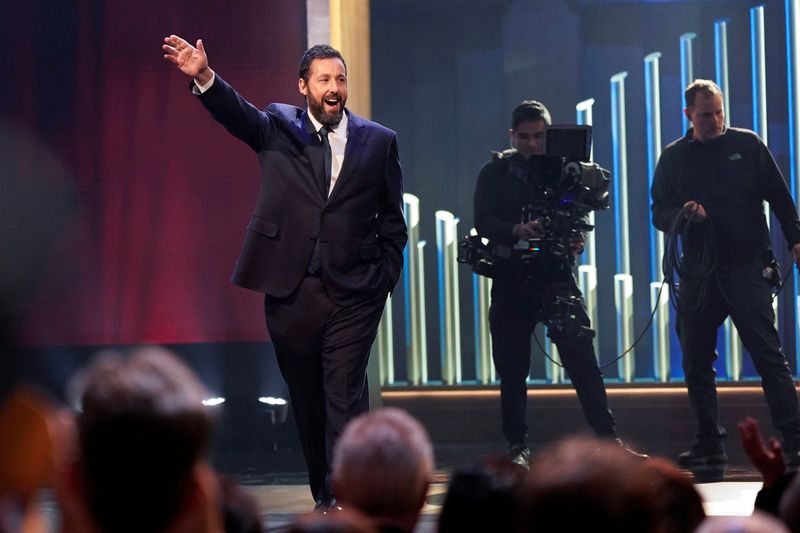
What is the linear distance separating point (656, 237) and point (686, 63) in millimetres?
927

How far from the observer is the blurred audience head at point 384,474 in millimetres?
1610

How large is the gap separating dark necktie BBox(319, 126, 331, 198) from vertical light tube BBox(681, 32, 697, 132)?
10.4 ft

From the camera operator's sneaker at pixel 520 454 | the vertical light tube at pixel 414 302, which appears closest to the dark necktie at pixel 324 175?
the camera operator's sneaker at pixel 520 454

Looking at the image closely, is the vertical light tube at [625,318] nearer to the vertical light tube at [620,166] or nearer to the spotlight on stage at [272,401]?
the vertical light tube at [620,166]

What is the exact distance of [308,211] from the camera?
3.80m

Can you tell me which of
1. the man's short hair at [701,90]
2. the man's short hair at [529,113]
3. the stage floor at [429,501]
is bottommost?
the stage floor at [429,501]

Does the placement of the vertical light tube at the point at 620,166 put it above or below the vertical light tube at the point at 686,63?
below

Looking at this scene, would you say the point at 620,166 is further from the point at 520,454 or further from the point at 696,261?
the point at 520,454

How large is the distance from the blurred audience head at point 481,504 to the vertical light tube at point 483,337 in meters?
5.01

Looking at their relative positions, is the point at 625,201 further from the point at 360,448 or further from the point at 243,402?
the point at 360,448

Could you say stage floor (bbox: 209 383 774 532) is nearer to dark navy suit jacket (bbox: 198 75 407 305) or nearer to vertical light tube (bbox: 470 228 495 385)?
vertical light tube (bbox: 470 228 495 385)

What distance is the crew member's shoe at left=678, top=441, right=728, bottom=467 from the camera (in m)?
5.02

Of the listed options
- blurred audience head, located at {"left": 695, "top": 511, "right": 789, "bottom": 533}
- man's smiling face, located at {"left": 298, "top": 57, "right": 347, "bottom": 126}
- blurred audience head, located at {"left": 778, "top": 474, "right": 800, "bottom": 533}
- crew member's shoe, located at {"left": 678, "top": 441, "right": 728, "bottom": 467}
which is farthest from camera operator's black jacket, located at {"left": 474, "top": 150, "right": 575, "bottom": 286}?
blurred audience head, located at {"left": 695, "top": 511, "right": 789, "bottom": 533}

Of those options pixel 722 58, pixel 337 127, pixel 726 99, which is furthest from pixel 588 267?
pixel 337 127
